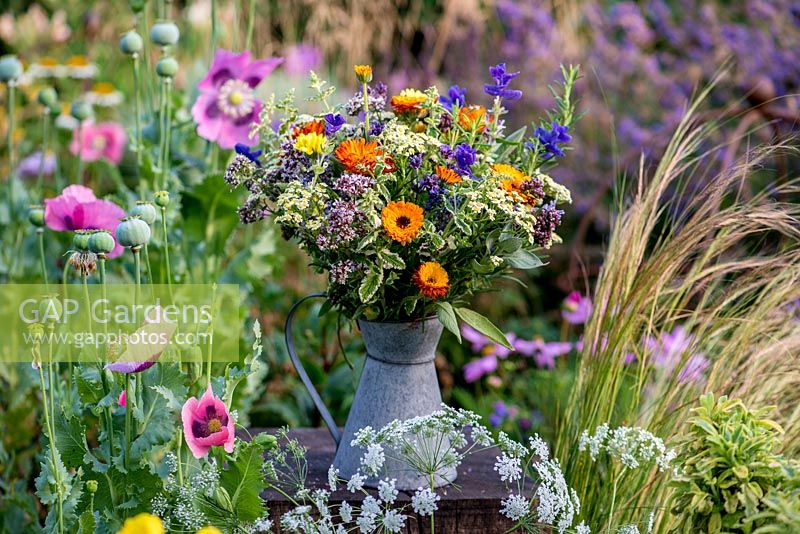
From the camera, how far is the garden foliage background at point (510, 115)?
2.28 meters

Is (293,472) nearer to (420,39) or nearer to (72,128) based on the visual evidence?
(72,128)

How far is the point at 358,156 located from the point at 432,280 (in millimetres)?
217

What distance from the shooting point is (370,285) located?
1.33m

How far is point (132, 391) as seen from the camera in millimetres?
1382

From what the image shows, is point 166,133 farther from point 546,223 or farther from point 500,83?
point 546,223

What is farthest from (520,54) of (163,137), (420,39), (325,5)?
(163,137)

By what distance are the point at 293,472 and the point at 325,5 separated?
13.1ft

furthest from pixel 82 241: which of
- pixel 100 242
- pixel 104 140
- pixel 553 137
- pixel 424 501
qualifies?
pixel 104 140

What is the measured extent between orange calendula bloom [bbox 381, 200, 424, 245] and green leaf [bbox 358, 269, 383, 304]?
6 centimetres

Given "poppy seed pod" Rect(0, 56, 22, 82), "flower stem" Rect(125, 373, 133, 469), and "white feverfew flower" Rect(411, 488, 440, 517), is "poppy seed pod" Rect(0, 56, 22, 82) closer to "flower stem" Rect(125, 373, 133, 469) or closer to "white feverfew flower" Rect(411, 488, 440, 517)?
"flower stem" Rect(125, 373, 133, 469)

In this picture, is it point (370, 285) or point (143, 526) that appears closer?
point (143, 526)

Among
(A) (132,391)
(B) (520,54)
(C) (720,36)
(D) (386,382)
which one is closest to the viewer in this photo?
(A) (132,391)

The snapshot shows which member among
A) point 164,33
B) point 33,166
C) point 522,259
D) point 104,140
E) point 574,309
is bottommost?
point 33,166

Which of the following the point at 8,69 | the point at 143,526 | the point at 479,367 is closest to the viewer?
the point at 143,526
